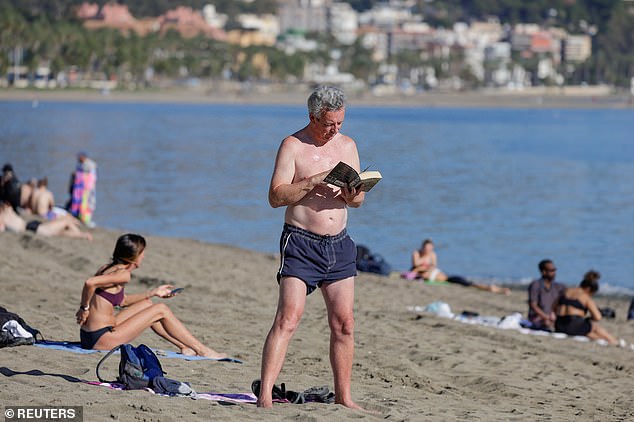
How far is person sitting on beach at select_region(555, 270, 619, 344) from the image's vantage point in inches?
424

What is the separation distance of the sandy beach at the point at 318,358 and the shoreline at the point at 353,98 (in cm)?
9235

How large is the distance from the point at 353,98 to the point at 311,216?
463 ft

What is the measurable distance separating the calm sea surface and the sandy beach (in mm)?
6359

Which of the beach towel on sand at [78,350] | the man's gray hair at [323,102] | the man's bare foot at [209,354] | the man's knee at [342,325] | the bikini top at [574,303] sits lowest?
the bikini top at [574,303]

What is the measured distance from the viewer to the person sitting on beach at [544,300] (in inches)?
439

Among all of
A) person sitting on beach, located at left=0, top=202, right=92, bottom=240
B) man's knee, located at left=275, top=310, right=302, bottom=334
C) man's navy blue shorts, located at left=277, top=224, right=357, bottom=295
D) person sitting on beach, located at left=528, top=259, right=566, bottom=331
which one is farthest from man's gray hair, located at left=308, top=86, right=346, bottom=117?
person sitting on beach, located at left=0, top=202, right=92, bottom=240

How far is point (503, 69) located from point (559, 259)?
18065cm

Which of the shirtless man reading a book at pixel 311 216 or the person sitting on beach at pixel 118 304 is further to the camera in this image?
the person sitting on beach at pixel 118 304

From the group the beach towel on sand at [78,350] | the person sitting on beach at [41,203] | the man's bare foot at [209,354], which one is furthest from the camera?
the person sitting on beach at [41,203]

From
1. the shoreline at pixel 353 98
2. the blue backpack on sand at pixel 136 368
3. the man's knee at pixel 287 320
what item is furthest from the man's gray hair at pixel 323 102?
the shoreline at pixel 353 98

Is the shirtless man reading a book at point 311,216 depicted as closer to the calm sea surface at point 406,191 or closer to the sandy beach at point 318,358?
the sandy beach at point 318,358

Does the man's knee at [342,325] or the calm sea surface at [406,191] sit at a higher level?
the man's knee at [342,325]

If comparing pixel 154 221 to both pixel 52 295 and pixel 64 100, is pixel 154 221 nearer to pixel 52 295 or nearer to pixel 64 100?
pixel 52 295

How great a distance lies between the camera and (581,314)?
35.8ft
